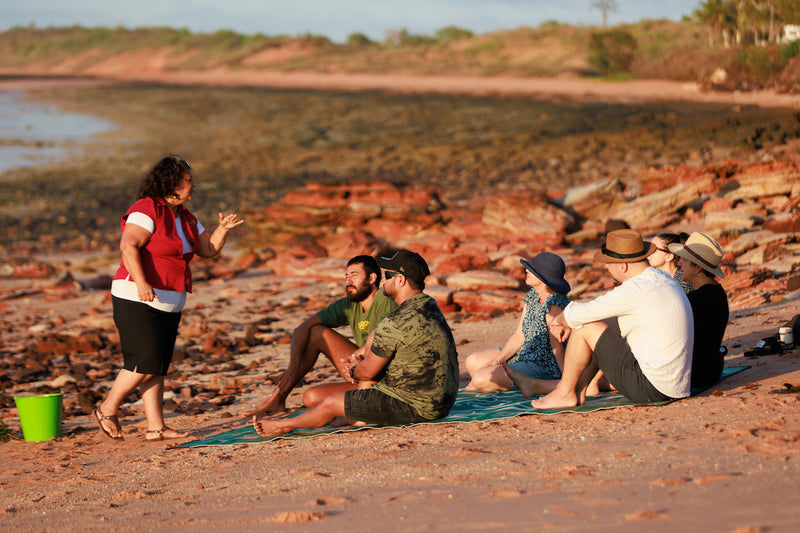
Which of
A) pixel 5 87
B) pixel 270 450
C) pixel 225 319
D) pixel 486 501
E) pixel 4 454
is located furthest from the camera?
pixel 5 87

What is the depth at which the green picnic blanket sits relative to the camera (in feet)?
19.4

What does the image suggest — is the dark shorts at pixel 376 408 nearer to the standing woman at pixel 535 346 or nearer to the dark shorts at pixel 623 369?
the standing woman at pixel 535 346

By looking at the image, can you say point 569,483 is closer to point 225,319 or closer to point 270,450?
point 270,450

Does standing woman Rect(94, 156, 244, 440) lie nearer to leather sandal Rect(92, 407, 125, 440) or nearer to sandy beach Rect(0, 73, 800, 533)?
leather sandal Rect(92, 407, 125, 440)

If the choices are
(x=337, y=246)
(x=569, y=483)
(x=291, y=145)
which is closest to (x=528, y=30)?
(x=291, y=145)

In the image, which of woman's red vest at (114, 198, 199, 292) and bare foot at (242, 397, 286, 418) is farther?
bare foot at (242, 397, 286, 418)

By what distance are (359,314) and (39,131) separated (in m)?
40.7

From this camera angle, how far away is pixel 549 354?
6777 mm

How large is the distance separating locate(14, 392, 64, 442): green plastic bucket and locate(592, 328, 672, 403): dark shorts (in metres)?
3.99

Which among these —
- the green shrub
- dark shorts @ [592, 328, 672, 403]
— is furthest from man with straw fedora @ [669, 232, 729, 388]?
the green shrub

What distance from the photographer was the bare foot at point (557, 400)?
5938mm

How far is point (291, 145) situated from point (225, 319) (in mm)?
19403

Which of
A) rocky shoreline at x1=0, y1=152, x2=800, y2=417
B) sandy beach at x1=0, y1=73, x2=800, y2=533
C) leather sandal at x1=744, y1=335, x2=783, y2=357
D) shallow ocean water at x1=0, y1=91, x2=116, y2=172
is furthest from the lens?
shallow ocean water at x1=0, y1=91, x2=116, y2=172

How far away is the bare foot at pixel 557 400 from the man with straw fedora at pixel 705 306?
84 centimetres
